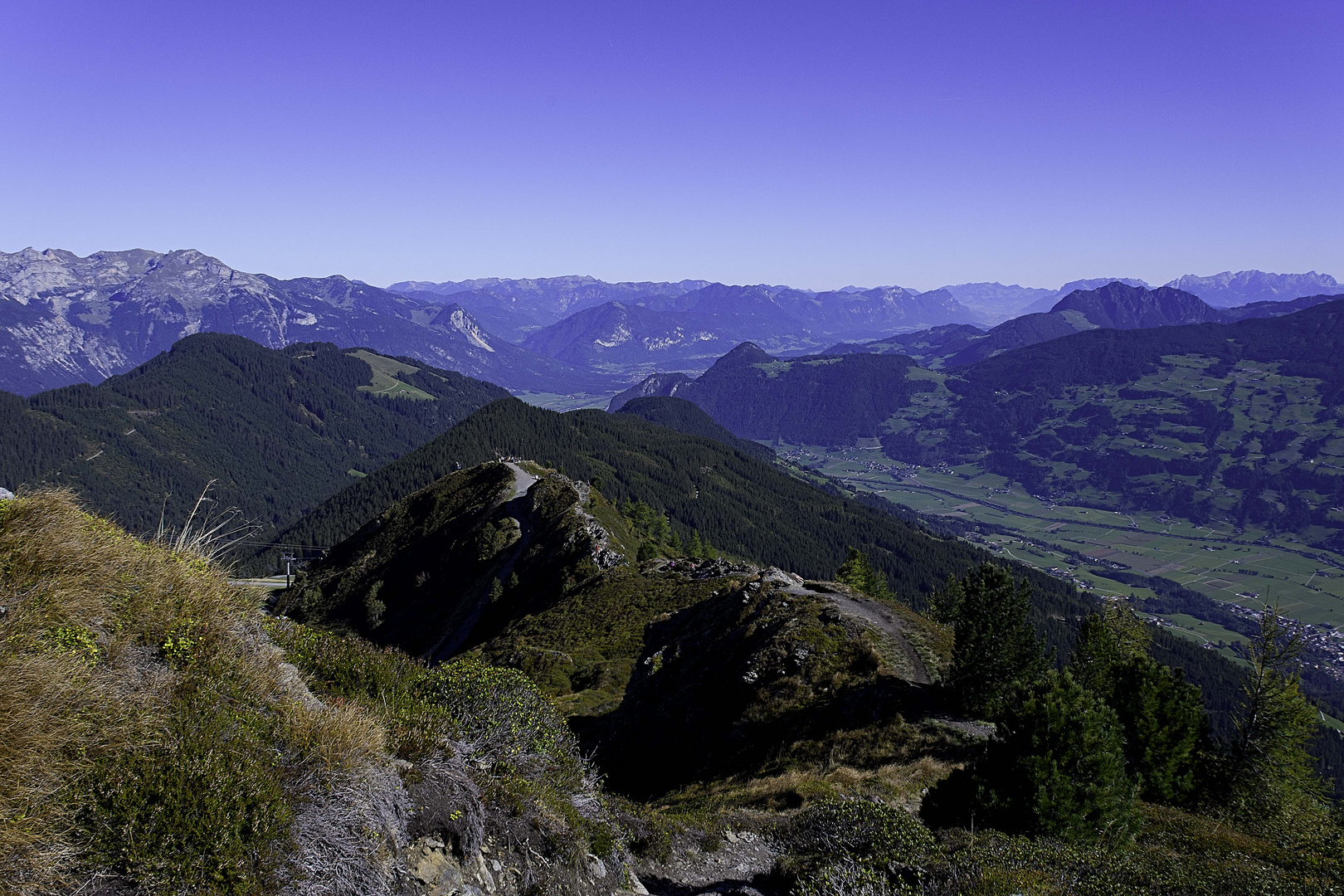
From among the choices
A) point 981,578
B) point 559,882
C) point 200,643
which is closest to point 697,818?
point 559,882

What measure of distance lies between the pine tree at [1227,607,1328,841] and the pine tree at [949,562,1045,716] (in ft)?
37.1

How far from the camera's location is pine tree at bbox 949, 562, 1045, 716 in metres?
31.4

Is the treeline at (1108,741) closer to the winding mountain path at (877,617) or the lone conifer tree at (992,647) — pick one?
the lone conifer tree at (992,647)

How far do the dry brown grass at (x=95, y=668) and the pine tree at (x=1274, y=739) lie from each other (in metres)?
39.2

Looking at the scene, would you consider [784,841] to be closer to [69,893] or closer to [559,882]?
[559,882]

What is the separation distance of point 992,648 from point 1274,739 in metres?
19.4

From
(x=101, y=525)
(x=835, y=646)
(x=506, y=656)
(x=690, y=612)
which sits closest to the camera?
(x=101, y=525)

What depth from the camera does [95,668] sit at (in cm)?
923

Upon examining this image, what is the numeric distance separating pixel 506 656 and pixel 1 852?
54150 mm

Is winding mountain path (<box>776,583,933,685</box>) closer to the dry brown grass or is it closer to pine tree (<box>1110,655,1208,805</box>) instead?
pine tree (<box>1110,655,1208,805</box>)

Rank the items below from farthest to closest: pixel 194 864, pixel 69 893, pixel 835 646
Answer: pixel 835 646
pixel 194 864
pixel 69 893

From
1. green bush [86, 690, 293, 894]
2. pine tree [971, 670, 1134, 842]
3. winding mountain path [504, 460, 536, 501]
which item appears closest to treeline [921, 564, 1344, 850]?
pine tree [971, 670, 1134, 842]

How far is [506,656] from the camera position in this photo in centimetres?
5850

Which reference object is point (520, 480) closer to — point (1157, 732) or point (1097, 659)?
point (1097, 659)
